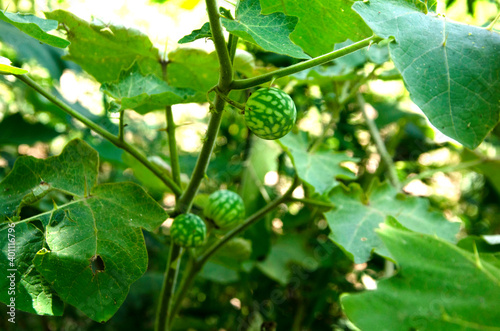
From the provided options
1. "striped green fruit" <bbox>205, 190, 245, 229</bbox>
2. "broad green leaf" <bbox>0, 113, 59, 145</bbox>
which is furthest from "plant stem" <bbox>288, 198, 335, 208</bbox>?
"broad green leaf" <bbox>0, 113, 59, 145</bbox>

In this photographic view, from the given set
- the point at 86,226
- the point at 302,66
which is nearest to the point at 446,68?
the point at 302,66

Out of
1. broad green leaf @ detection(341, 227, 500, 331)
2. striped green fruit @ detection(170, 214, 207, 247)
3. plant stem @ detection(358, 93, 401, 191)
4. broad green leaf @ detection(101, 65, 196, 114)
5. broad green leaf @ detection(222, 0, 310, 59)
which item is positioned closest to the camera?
broad green leaf @ detection(341, 227, 500, 331)

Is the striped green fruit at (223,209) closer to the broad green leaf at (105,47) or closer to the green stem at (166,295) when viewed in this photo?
the green stem at (166,295)

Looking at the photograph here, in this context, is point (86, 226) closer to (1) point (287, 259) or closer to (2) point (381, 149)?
(1) point (287, 259)

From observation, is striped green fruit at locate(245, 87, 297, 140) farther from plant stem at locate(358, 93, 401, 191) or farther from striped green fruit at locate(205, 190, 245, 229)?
plant stem at locate(358, 93, 401, 191)

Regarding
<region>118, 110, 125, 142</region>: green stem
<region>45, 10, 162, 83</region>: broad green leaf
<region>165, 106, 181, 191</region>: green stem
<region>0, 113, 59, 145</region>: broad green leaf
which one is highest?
<region>45, 10, 162, 83</region>: broad green leaf
